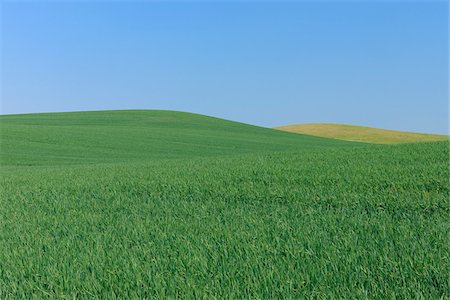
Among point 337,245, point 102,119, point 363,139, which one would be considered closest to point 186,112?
point 102,119

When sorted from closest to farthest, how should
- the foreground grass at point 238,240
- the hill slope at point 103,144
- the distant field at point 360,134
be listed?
1. the foreground grass at point 238,240
2. the hill slope at point 103,144
3. the distant field at point 360,134

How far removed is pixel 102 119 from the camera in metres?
54.7

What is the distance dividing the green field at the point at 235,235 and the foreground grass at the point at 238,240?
15 millimetres

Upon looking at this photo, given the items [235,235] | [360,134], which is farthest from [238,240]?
[360,134]

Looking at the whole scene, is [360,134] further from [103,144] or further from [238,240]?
[238,240]

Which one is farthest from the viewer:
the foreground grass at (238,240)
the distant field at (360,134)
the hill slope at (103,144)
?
the distant field at (360,134)

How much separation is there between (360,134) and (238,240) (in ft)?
215

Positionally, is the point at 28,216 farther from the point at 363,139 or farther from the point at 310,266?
the point at 363,139

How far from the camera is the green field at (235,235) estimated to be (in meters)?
3.05

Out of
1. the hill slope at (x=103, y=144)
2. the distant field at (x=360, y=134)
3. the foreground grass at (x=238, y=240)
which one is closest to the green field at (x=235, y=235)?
the foreground grass at (x=238, y=240)

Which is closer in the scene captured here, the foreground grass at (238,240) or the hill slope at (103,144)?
the foreground grass at (238,240)

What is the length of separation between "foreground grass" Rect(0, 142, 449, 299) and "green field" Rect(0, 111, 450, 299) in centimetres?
1

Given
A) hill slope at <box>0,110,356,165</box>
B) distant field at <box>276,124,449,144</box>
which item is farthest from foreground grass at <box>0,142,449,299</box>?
distant field at <box>276,124,449,144</box>

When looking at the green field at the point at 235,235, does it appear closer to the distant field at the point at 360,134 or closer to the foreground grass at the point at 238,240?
the foreground grass at the point at 238,240
